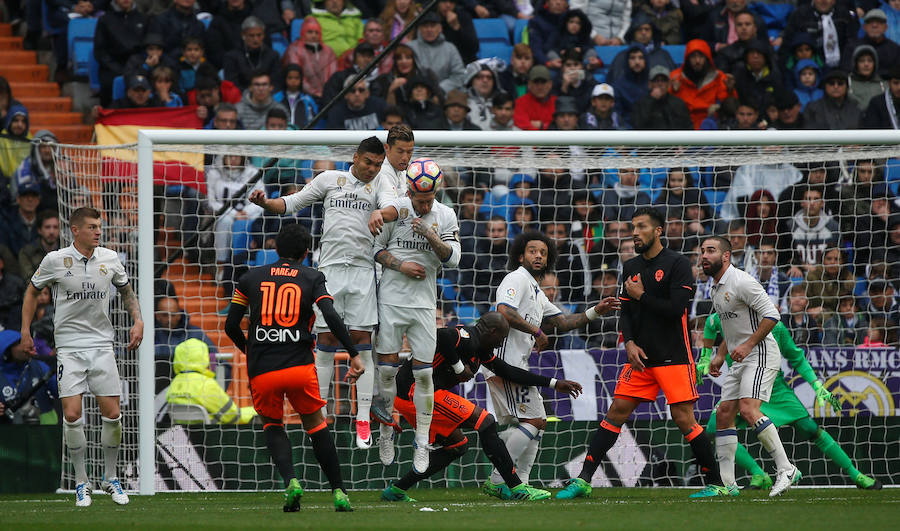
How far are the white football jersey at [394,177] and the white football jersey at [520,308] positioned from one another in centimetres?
120

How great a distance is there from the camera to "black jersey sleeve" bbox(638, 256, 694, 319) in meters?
9.50

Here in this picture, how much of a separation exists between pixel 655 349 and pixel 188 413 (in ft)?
15.8

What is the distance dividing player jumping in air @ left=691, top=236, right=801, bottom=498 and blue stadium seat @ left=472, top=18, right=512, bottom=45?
25.5 feet

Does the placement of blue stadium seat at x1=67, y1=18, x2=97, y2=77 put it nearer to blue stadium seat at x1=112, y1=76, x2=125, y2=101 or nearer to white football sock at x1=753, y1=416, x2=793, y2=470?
blue stadium seat at x1=112, y1=76, x2=125, y2=101

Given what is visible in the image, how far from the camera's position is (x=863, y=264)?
12.8 metres

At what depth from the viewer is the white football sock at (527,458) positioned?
33.5 ft

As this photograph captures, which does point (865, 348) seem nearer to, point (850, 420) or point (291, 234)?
point (850, 420)

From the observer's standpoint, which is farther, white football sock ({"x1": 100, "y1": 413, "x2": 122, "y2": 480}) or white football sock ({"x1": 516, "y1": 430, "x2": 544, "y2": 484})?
white football sock ({"x1": 516, "y1": 430, "x2": 544, "y2": 484})

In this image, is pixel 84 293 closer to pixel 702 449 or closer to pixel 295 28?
pixel 702 449

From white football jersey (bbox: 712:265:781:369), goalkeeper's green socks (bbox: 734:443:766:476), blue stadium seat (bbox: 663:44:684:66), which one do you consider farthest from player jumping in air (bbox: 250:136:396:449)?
blue stadium seat (bbox: 663:44:684:66)

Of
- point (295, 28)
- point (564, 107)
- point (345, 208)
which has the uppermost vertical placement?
point (295, 28)

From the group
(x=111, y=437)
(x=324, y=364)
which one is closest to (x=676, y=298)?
(x=324, y=364)

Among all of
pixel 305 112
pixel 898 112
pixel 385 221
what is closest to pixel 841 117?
pixel 898 112

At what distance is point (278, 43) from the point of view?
1670 cm
